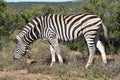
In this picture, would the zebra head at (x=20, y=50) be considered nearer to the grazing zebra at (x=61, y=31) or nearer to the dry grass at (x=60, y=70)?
the grazing zebra at (x=61, y=31)

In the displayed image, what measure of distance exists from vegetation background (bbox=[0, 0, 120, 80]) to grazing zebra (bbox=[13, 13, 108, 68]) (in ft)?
1.64

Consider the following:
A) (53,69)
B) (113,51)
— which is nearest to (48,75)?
(53,69)

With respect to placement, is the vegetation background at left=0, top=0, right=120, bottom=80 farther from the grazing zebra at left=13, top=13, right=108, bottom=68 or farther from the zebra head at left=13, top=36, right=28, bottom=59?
the grazing zebra at left=13, top=13, right=108, bottom=68

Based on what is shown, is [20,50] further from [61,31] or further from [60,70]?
[60,70]

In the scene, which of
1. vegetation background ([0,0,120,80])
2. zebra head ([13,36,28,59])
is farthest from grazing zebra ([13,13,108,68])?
vegetation background ([0,0,120,80])

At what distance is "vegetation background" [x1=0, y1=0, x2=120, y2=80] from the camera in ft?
36.2

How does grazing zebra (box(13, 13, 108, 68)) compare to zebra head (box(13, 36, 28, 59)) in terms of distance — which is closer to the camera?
grazing zebra (box(13, 13, 108, 68))

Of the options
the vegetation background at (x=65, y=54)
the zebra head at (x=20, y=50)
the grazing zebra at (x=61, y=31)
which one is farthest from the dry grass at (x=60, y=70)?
the grazing zebra at (x=61, y=31)

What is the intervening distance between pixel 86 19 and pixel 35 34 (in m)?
1.79

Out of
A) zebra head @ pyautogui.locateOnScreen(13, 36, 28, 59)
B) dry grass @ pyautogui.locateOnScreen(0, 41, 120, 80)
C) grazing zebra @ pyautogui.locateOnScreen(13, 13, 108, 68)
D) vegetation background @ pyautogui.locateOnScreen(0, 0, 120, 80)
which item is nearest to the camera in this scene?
dry grass @ pyautogui.locateOnScreen(0, 41, 120, 80)

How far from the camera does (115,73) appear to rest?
11000mm

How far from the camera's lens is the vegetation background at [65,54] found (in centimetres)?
1104

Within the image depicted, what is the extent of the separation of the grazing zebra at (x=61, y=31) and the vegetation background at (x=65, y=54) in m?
0.50

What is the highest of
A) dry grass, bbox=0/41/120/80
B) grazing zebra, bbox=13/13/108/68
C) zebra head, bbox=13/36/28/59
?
grazing zebra, bbox=13/13/108/68
